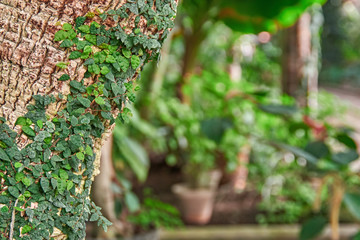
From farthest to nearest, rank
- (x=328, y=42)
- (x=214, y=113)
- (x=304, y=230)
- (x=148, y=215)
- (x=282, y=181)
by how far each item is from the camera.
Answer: (x=328, y=42) < (x=282, y=181) < (x=214, y=113) < (x=148, y=215) < (x=304, y=230)

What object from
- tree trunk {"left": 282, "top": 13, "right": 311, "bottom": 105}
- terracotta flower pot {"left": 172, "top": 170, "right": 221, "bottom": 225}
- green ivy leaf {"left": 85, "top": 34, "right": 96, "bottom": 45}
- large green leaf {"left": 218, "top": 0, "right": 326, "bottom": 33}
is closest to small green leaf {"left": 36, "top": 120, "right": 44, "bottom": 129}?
green ivy leaf {"left": 85, "top": 34, "right": 96, "bottom": 45}

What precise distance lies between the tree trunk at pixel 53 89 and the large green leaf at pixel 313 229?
1282mm

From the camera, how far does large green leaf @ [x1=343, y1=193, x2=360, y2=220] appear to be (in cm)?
144

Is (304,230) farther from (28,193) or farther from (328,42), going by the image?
(328,42)

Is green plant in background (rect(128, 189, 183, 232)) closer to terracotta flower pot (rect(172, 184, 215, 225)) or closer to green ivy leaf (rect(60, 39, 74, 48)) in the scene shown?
terracotta flower pot (rect(172, 184, 215, 225))

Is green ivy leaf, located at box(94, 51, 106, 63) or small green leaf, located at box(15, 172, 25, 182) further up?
green ivy leaf, located at box(94, 51, 106, 63)

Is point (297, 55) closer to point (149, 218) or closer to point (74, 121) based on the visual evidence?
point (149, 218)

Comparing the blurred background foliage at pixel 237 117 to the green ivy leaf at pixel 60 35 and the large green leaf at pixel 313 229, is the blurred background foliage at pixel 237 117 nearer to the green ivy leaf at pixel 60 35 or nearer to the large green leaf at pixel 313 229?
the large green leaf at pixel 313 229

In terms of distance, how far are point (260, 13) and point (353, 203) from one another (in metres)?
1.09

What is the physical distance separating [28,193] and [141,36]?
220 millimetres

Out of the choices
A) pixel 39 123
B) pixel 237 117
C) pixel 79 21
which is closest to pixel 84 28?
pixel 79 21

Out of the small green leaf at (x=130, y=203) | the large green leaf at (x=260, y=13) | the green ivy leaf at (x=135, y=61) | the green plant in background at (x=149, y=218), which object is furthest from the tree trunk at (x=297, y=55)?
the green ivy leaf at (x=135, y=61)

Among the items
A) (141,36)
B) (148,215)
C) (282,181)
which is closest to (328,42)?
(282,181)

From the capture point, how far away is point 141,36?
1.66 ft
